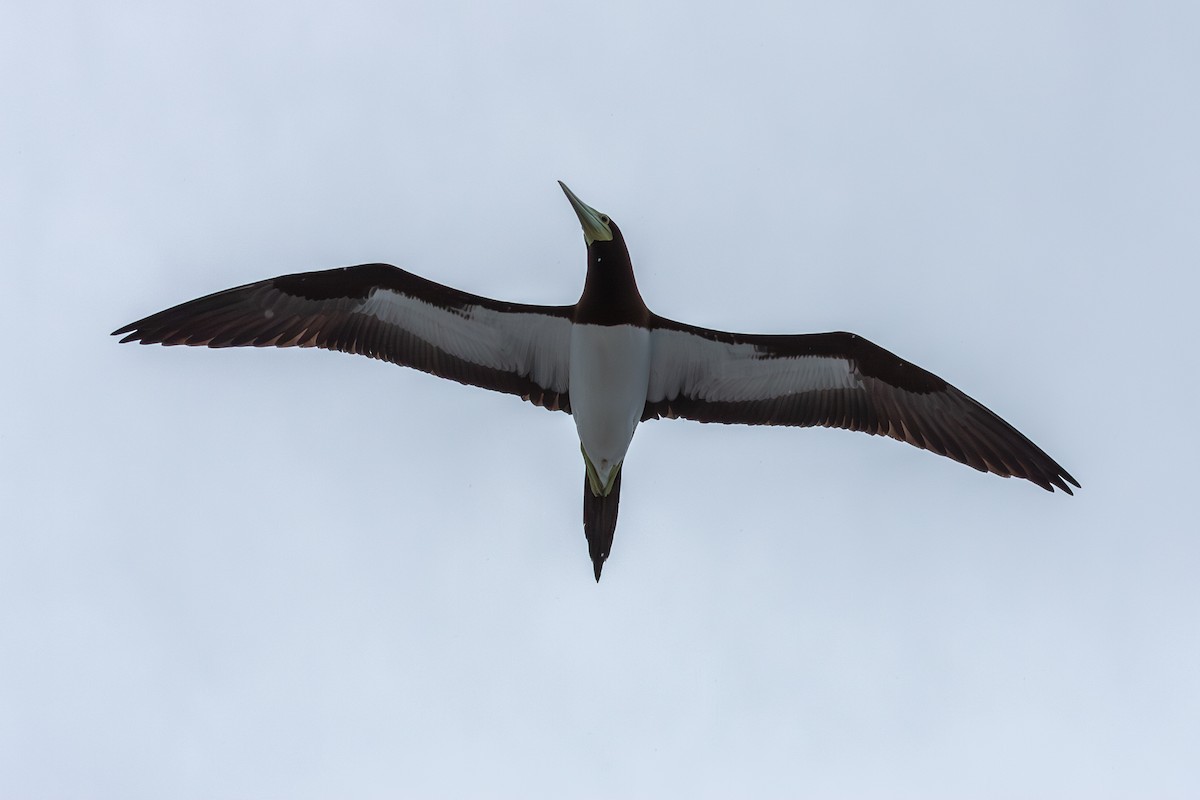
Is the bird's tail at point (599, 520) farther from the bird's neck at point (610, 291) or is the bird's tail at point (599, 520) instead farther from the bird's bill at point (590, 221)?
the bird's bill at point (590, 221)

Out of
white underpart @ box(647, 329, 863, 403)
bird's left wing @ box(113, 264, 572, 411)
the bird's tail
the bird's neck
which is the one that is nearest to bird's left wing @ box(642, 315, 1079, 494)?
white underpart @ box(647, 329, 863, 403)

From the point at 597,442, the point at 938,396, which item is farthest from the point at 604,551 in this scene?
the point at 938,396

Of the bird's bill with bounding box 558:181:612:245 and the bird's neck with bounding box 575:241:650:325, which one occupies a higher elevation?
the bird's bill with bounding box 558:181:612:245

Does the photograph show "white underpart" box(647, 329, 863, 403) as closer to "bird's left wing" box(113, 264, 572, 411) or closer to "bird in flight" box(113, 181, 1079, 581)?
"bird in flight" box(113, 181, 1079, 581)

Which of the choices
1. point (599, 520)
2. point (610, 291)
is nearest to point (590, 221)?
point (610, 291)

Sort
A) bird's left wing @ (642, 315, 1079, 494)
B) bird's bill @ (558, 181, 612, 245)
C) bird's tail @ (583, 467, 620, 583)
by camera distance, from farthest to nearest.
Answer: bird's left wing @ (642, 315, 1079, 494)
bird's tail @ (583, 467, 620, 583)
bird's bill @ (558, 181, 612, 245)

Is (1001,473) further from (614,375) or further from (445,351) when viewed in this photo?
(445,351)
